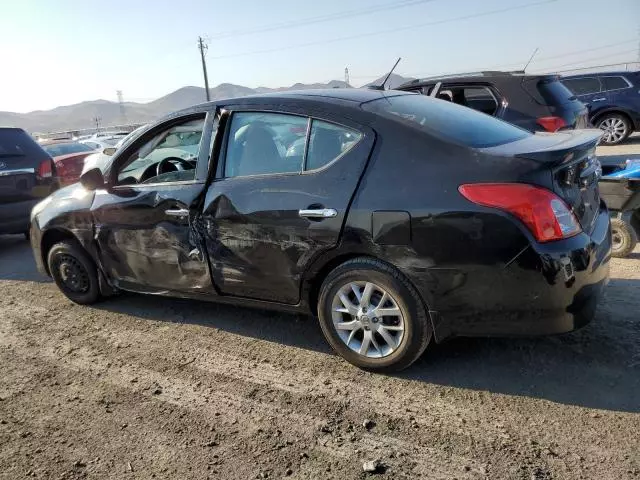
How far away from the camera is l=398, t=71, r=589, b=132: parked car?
6.82m

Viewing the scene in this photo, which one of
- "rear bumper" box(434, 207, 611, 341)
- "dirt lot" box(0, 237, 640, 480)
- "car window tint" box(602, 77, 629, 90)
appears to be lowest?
"dirt lot" box(0, 237, 640, 480)

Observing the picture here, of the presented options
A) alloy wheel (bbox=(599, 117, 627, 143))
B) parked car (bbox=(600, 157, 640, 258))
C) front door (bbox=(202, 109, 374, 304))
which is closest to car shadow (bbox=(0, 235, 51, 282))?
front door (bbox=(202, 109, 374, 304))

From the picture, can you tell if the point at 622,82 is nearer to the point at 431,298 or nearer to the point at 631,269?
the point at 631,269

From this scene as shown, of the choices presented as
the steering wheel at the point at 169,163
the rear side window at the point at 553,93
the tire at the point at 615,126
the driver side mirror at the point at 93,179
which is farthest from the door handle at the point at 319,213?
the tire at the point at 615,126

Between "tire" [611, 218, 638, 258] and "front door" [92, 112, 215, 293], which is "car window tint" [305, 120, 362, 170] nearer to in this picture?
"front door" [92, 112, 215, 293]

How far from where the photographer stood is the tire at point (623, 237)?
472 centimetres

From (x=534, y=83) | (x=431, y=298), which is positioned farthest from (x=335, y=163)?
(x=534, y=83)

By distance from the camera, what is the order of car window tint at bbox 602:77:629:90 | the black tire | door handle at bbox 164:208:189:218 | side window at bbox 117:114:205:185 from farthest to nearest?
1. car window tint at bbox 602:77:629:90
2. the black tire
3. side window at bbox 117:114:205:185
4. door handle at bbox 164:208:189:218

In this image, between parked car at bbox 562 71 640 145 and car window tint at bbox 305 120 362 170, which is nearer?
car window tint at bbox 305 120 362 170

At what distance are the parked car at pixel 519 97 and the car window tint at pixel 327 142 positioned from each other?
177 inches

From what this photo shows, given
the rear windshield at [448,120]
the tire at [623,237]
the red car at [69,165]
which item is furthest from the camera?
the red car at [69,165]

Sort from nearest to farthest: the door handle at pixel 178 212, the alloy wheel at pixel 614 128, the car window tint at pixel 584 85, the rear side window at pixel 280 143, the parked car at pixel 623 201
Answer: the rear side window at pixel 280 143, the door handle at pixel 178 212, the parked car at pixel 623 201, the alloy wheel at pixel 614 128, the car window tint at pixel 584 85

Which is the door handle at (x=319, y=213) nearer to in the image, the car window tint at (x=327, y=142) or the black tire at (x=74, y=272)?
the car window tint at (x=327, y=142)

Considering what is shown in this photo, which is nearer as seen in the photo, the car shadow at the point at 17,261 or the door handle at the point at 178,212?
the door handle at the point at 178,212
